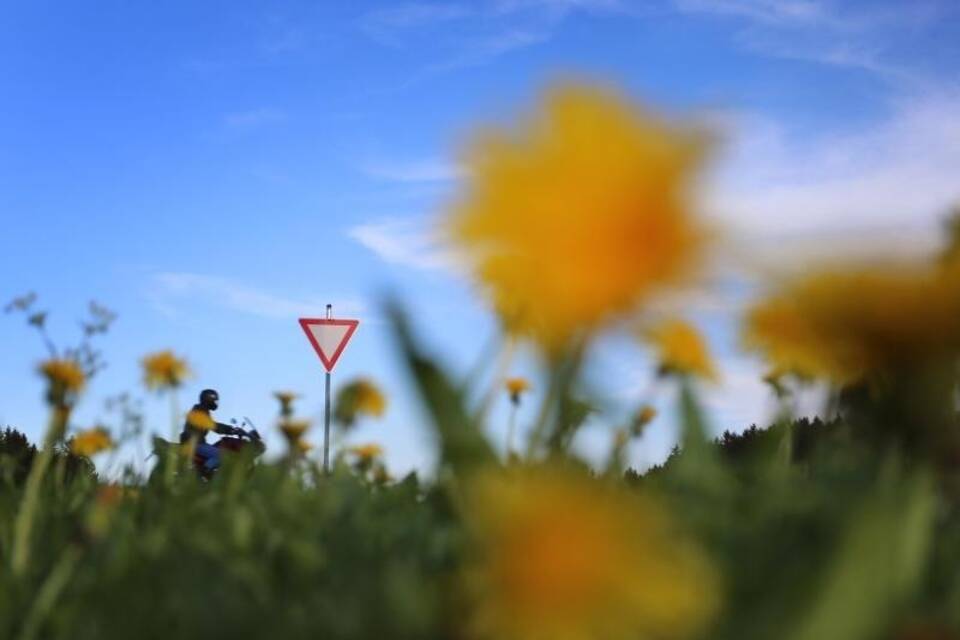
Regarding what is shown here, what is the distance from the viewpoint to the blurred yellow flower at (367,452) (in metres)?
3.14

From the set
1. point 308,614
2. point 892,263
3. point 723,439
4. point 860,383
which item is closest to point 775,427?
point 860,383

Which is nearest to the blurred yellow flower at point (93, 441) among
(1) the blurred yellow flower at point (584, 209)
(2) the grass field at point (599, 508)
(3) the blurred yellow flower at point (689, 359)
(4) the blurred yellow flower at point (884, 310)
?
(2) the grass field at point (599, 508)

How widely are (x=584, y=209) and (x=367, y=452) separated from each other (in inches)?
93.5

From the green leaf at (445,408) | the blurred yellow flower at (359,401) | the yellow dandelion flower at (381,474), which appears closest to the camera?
the green leaf at (445,408)

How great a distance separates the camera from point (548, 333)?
3.13 ft

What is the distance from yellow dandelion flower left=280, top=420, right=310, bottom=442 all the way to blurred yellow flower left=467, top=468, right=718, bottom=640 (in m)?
2.05

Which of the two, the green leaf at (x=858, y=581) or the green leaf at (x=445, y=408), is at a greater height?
the green leaf at (x=445, y=408)

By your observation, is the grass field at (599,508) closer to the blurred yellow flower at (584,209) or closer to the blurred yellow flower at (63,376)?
the blurred yellow flower at (584,209)

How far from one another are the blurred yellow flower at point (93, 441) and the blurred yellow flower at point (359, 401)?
4.91ft

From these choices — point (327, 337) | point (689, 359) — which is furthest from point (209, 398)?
point (689, 359)

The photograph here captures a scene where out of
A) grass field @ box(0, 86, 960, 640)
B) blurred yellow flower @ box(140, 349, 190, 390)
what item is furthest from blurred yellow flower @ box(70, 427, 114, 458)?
grass field @ box(0, 86, 960, 640)

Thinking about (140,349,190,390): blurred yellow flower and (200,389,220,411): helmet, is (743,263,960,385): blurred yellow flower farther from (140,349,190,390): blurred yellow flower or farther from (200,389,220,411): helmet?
(200,389,220,411): helmet

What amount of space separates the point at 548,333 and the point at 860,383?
0.67 metres

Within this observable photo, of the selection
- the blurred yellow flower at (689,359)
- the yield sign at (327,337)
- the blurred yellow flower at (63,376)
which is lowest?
the blurred yellow flower at (689,359)
